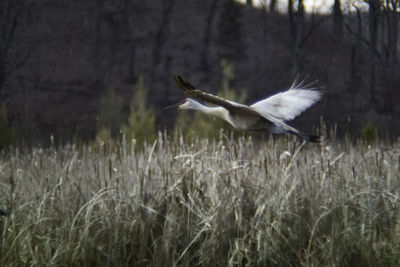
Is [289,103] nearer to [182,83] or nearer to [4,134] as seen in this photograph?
[182,83]

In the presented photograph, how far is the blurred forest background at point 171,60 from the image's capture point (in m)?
10.1

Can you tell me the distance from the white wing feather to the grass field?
0.28 m

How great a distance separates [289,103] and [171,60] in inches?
492

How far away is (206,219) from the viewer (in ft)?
8.22

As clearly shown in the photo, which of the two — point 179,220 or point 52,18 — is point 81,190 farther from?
point 52,18

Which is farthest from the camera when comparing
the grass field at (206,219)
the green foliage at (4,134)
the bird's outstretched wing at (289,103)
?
the green foliage at (4,134)

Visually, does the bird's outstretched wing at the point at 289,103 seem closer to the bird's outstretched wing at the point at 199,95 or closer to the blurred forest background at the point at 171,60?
the bird's outstretched wing at the point at 199,95

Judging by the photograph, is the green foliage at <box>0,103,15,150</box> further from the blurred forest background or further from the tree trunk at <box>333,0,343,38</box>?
the tree trunk at <box>333,0,343,38</box>

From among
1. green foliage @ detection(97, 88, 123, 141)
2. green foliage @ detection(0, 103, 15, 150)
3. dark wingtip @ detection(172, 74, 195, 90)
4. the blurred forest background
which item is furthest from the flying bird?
green foliage @ detection(97, 88, 123, 141)

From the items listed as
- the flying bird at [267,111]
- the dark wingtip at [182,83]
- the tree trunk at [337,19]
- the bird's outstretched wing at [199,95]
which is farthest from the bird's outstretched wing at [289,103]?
the tree trunk at [337,19]

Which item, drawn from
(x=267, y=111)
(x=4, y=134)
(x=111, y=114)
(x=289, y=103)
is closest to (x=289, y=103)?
(x=289, y=103)

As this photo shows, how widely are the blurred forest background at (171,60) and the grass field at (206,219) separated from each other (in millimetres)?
4397

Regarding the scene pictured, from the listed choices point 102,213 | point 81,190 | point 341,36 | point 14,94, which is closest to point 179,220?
point 102,213

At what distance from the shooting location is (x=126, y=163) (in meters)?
2.93
